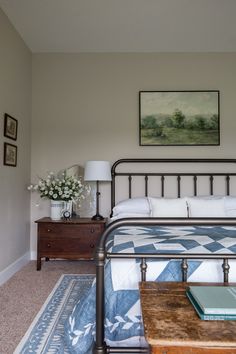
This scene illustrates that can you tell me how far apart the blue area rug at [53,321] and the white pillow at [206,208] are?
1278mm

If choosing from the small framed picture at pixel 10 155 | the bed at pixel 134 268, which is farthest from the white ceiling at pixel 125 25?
the bed at pixel 134 268

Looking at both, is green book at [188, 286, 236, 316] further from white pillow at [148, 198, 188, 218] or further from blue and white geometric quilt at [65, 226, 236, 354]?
white pillow at [148, 198, 188, 218]

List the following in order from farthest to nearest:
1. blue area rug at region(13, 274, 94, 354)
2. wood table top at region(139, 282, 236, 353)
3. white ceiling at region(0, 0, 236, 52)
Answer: white ceiling at region(0, 0, 236, 52) < blue area rug at region(13, 274, 94, 354) < wood table top at region(139, 282, 236, 353)

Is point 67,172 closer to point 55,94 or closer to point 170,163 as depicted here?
point 55,94

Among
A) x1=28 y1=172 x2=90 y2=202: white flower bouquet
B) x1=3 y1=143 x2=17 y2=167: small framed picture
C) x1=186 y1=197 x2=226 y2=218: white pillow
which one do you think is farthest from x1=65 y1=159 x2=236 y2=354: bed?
x1=3 y1=143 x2=17 y2=167: small framed picture

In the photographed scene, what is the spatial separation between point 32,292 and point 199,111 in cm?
281

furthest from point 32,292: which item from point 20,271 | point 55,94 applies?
point 55,94

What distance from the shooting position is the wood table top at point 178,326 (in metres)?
0.77

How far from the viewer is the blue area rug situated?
5.30 feet

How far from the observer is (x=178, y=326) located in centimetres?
85

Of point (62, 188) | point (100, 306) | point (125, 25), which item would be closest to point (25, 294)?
point (62, 188)

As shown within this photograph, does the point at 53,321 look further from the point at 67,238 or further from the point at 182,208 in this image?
the point at 182,208

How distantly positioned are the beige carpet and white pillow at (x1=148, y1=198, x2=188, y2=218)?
1.02m

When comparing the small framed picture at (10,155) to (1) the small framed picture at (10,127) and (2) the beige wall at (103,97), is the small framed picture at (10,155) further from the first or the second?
(2) the beige wall at (103,97)
